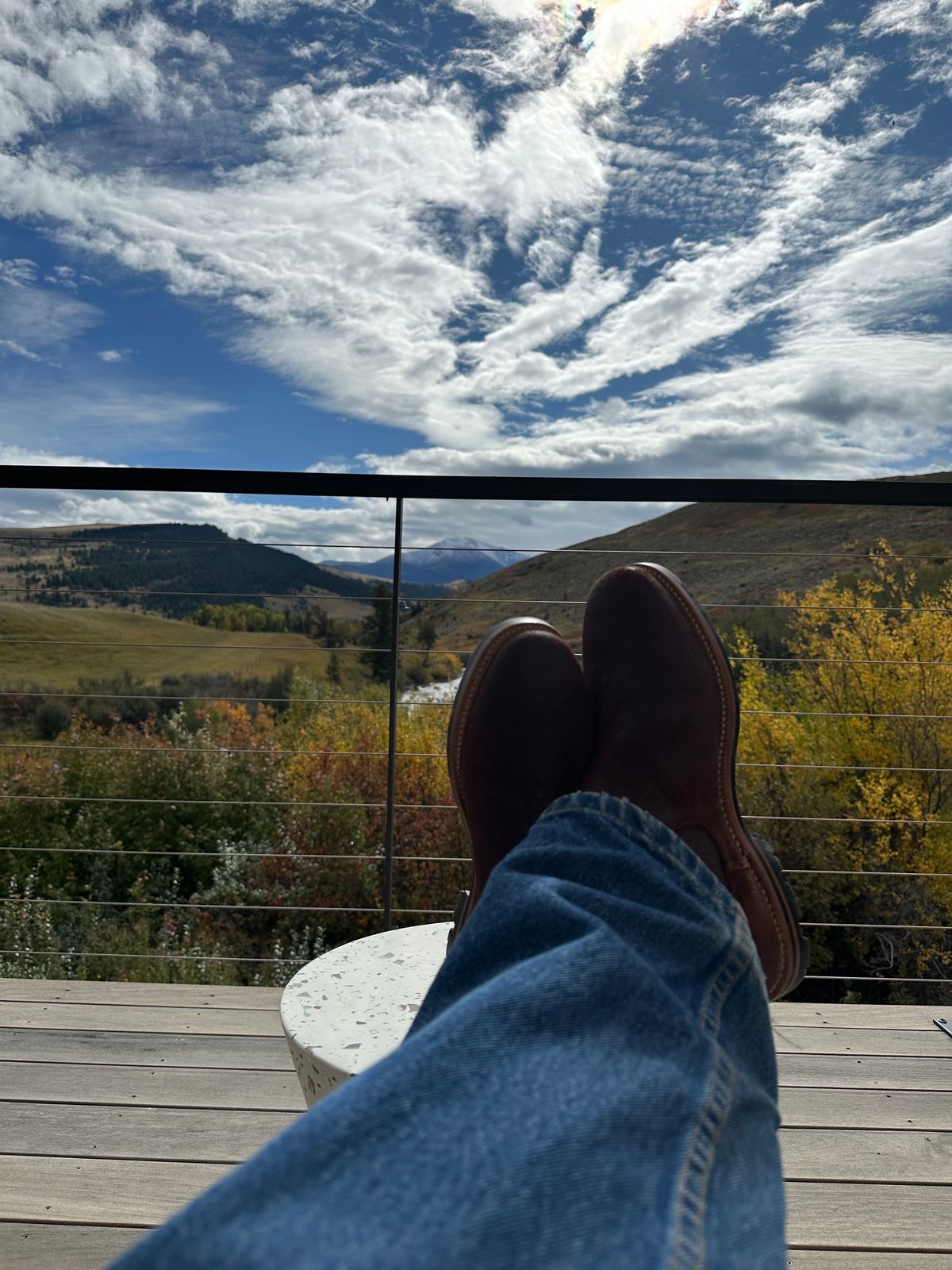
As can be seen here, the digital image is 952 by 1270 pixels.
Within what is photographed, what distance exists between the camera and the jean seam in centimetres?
33

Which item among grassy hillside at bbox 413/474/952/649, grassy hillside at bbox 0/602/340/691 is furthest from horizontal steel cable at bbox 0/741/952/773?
grassy hillside at bbox 413/474/952/649

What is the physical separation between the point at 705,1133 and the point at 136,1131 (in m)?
1.07

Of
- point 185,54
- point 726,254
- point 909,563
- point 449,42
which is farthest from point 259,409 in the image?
point 909,563

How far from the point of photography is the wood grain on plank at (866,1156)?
113cm

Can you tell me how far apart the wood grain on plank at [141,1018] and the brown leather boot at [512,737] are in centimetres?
65

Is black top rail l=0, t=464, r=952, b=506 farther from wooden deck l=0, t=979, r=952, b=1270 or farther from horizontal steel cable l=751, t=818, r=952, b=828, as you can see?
wooden deck l=0, t=979, r=952, b=1270

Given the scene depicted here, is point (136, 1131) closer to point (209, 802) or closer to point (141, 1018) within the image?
point (141, 1018)

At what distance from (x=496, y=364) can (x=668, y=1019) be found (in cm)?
1315

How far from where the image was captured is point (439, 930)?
1161 mm

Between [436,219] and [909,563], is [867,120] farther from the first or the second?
[909,563]

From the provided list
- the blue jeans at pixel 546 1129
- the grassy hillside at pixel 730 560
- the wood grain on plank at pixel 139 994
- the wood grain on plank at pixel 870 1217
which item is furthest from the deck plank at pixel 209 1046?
the grassy hillside at pixel 730 560

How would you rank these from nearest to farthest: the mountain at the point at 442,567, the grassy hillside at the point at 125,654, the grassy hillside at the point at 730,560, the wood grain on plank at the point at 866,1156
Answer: the wood grain on plank at the point at 866,1156 → the mountain at the point at 442,567 → the grassy hillside at the point at 125,654 → the grassy hillside at the point at 730,560

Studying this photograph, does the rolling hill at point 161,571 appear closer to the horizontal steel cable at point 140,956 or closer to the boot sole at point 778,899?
the horizontal steel cable at point 140,956

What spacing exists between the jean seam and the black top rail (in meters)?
1.00
